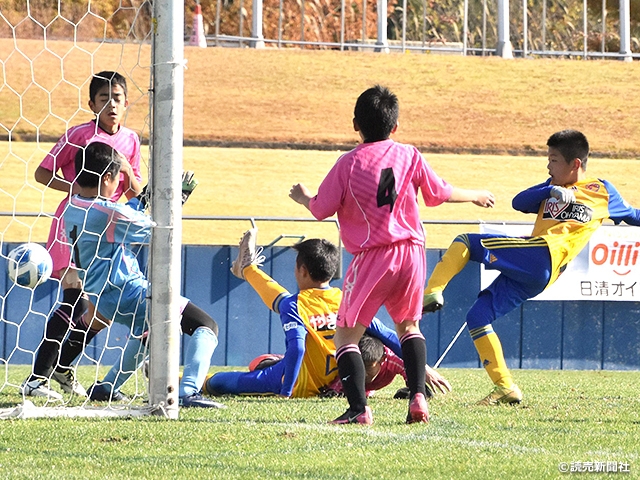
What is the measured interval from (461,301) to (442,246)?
7.17 ft

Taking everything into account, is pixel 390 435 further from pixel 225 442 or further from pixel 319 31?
pixel 319 31

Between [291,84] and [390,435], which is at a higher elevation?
[291,84]

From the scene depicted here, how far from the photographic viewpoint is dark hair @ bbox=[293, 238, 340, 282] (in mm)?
6547

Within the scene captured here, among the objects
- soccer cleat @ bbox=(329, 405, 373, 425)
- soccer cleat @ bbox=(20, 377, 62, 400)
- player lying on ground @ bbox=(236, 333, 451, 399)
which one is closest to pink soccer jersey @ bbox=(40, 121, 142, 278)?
soccer cleat @ bbox=(20, 377, 62, 400)

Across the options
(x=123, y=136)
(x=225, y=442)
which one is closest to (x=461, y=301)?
(x=123, y=136)

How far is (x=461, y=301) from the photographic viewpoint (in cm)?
1126

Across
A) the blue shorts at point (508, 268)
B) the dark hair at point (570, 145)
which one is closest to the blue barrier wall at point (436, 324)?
the blue shorts at point (508, 268)

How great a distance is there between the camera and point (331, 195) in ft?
17.0

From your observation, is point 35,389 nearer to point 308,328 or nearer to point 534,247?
point 308,328

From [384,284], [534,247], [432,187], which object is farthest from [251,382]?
[432,187]

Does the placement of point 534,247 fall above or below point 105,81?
below

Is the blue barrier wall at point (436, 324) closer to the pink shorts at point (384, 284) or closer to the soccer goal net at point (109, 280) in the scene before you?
the soccer goal net at point (109, 280)

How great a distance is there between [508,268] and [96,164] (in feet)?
8.13

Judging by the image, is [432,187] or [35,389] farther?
[35,389]
